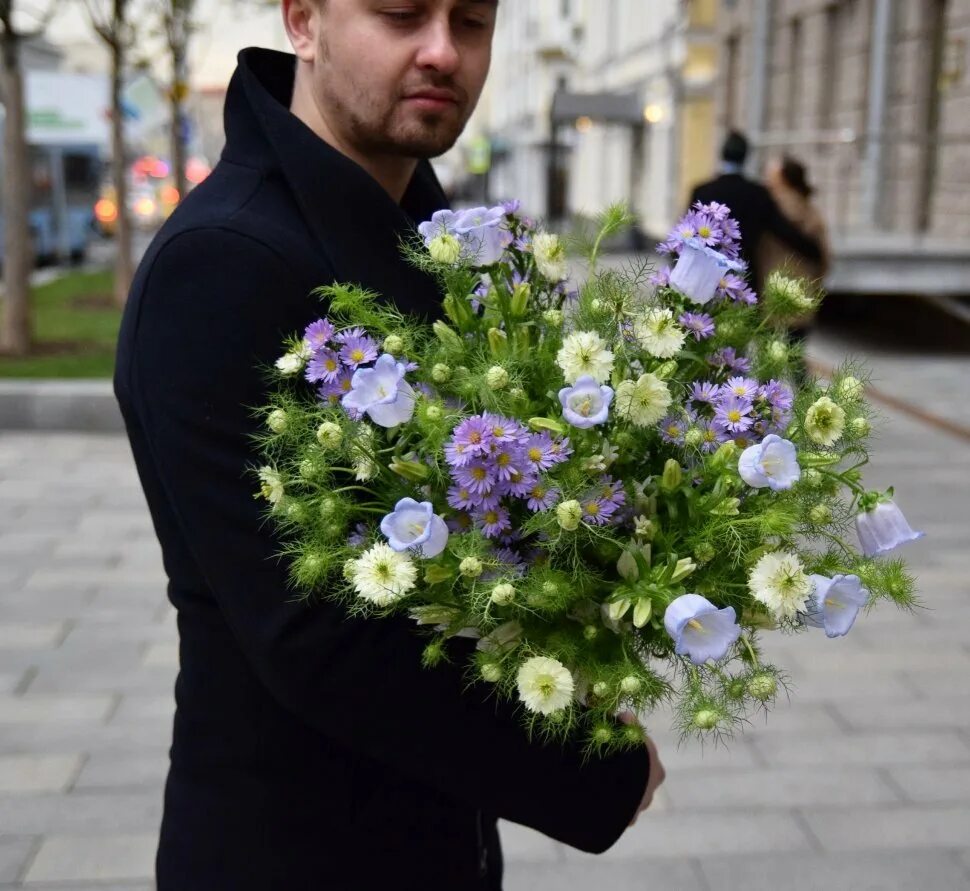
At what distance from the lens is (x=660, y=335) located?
1.22 metres

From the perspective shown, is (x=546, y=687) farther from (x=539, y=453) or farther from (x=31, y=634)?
(x=31, y=634)

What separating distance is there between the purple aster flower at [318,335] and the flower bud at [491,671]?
31 centimetres

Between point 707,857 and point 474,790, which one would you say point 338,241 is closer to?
point 474,790

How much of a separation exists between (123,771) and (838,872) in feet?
6.66

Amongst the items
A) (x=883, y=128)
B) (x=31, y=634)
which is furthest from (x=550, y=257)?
(x=883, y=128)

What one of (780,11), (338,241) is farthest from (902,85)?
(338,241)

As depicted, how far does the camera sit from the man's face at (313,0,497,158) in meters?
1.31

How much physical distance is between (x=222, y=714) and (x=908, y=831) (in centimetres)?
271

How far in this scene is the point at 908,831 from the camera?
3.59 m

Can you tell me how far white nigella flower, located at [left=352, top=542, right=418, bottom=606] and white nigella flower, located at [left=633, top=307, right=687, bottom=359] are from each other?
0.98 feet

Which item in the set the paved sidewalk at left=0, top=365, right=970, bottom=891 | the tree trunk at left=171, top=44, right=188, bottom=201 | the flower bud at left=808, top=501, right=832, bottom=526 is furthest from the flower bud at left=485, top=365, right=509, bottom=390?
the tree trunk at left=171, top=44, right=188, bottom=201

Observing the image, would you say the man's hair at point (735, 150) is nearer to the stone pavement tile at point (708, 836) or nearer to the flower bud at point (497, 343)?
the stone pavement tile at point (708, 836)

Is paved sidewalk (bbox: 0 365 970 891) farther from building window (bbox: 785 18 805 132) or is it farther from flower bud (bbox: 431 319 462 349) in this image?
building window (bbox: 785 18 805 132)

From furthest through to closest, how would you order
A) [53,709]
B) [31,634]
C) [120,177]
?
[120,177] → [31,634] → [53,709]
